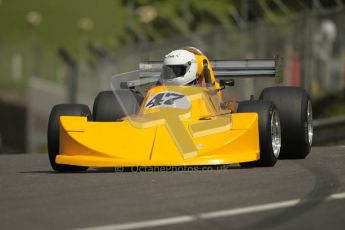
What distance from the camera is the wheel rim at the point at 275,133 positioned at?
41.2 feet

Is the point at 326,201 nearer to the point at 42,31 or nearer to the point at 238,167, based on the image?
the point at 238,167

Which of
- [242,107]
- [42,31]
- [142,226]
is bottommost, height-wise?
[142,226]

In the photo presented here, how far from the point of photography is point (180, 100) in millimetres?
12562

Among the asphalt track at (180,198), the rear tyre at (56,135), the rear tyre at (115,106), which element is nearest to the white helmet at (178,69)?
the rear tyre at (115,106)

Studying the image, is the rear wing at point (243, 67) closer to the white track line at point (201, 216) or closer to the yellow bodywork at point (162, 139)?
the yellow bodywork at point (162, 139)

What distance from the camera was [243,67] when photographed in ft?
49.9

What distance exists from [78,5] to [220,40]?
6990 centimetres

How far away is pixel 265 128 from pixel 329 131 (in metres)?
12.2

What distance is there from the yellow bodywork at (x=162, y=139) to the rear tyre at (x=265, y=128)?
0.28 ft

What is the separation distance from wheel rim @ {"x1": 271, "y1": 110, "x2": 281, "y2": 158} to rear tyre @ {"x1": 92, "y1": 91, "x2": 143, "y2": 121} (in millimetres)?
1879

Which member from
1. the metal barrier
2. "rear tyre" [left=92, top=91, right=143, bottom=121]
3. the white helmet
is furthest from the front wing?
the metal barrier

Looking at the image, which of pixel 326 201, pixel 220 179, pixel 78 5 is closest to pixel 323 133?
pixel 220 179

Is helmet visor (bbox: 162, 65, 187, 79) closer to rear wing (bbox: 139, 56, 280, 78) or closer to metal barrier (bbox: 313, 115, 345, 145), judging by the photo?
rear wing (bbox: 139, 56, 280, 78)

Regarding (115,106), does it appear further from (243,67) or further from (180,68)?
(243,67)
